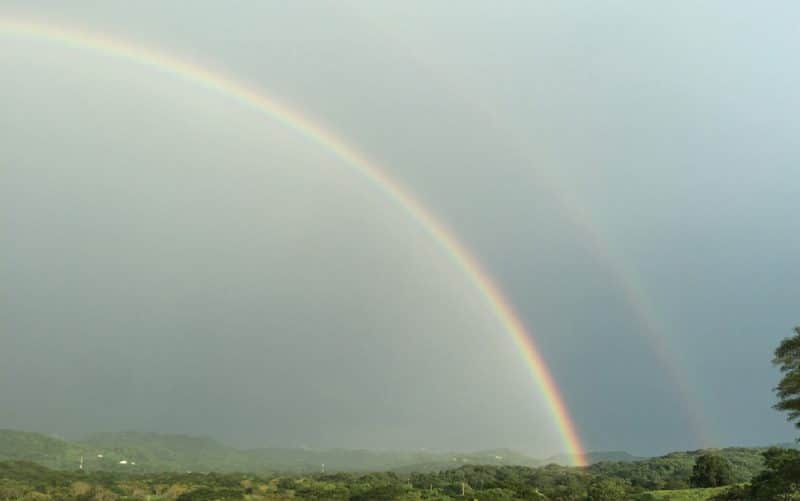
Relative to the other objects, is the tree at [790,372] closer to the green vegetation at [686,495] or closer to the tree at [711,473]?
the green vegetation at [686,495]

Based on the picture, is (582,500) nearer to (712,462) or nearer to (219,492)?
(712,462)

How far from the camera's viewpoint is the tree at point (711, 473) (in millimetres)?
91494

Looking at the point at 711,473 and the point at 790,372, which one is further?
the point at 711,473

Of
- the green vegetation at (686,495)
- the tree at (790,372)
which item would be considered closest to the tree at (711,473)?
the green vegetation at (686,495)

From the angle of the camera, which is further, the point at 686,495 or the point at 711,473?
the point at 711,473

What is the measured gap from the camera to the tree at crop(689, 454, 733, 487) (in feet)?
300

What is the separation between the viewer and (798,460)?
151 ft

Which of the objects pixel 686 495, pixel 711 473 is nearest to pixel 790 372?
pixel 686 495

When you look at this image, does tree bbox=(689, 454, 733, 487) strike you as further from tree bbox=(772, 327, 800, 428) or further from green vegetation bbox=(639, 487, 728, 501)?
tree bbox=(772, 327, 800, 428)

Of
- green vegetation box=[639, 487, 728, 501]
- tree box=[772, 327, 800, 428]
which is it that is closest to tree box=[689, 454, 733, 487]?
green vegetation box=[639, 487, 728, 501]

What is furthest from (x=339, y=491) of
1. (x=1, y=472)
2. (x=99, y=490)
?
(x=1, y=472)

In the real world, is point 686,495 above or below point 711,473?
below

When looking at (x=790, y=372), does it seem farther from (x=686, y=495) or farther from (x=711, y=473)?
(x=711, y=473)

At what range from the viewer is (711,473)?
301 feet
